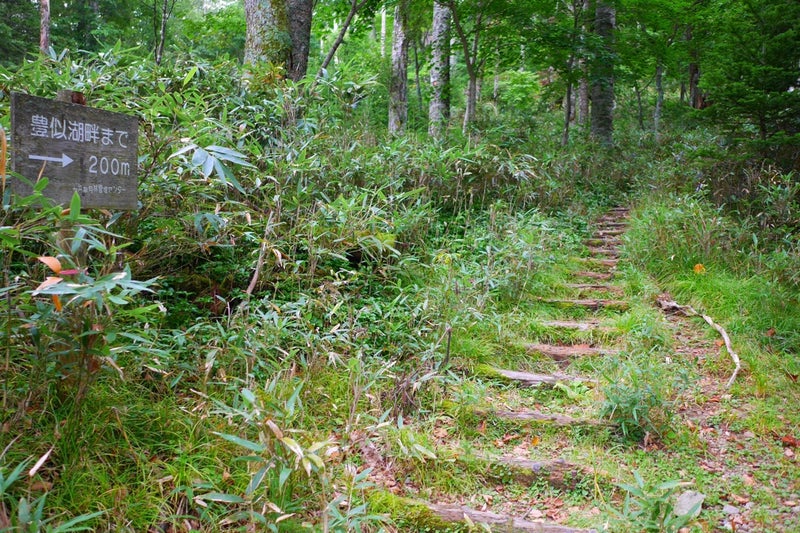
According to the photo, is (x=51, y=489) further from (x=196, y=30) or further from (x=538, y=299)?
(x=196, y=30)

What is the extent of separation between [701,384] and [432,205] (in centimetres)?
356

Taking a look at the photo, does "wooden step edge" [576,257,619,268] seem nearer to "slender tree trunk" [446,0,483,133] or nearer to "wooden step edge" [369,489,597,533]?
"slender tree trunk" [446,0,483,133]

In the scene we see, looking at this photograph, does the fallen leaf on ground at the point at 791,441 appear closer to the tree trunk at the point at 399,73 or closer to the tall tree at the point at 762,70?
the tall tree at the point at 762,70

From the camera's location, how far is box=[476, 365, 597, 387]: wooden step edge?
12.7 ft

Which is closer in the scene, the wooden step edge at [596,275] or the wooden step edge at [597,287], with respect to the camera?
the wooden step edge at [597,287]

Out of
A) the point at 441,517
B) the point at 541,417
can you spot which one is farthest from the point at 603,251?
the point at 441,517

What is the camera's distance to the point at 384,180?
5.71 metres

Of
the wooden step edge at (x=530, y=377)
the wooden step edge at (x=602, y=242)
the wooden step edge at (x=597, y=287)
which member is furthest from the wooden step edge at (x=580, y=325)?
the wooden step edge at (x=602, y=242)

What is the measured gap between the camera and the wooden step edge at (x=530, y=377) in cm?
387

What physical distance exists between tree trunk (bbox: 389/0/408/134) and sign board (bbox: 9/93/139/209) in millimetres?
7715

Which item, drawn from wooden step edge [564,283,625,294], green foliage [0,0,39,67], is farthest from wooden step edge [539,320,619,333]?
green foliage [0,0,39,67]

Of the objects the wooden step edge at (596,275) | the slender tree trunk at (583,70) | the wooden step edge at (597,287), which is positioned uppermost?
the slender tree trunk at (583,70)

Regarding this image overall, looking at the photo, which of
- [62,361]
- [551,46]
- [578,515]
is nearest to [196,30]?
[551,46]

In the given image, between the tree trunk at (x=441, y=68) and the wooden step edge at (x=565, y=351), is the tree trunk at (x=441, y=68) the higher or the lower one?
the higher one
